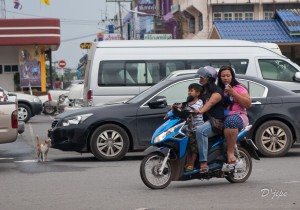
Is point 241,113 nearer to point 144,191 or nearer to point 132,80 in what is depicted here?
point 144,191

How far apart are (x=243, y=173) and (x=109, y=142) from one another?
392 centimetres

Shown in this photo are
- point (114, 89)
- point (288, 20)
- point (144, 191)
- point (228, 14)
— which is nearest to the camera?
point (144, 191)

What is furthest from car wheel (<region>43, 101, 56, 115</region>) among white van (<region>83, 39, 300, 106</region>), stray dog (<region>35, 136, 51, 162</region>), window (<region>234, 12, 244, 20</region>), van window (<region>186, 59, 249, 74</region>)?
window (<region>234, 12, 244, 20</region>)

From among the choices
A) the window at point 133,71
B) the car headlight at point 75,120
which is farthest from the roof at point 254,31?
the car headlight at point 75,120

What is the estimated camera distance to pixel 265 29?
1547 inches

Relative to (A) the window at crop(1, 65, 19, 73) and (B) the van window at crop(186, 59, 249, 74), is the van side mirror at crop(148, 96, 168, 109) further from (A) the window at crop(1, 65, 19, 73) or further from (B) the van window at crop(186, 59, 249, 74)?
(A) the window at crop(1, 65, 19, 73)

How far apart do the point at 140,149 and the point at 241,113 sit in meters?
4.11

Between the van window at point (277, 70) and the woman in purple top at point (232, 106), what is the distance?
7792 millimetres

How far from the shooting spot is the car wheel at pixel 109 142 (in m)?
13.7

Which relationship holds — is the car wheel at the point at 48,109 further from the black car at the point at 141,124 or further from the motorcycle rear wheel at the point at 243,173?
the motorcycle rear wheel at the point at 243,173

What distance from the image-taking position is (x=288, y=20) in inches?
1560

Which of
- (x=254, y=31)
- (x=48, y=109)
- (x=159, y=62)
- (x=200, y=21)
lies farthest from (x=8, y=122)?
(x=200, y=21)

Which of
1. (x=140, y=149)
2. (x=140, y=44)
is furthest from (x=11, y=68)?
(x=140, y=149)

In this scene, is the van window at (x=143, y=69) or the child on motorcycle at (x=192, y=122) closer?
the child on motorcycle at (x=192, y=122)
